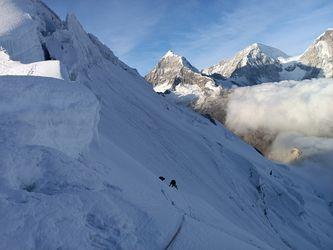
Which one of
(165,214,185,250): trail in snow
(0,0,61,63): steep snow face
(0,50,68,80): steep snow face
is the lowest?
(165,214,185,250): trail in snow

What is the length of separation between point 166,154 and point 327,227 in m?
55.9

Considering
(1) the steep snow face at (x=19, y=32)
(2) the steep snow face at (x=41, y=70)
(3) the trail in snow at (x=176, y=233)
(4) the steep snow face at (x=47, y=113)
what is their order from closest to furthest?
1. (3) the trail in snow at (x=176, y=233)
2. (4) the steep snow face at (x=47, y=113)
3. (2) the steep snow face at (x=41, y=70)
4. (1) the steep snow face at (x=19, y=32)

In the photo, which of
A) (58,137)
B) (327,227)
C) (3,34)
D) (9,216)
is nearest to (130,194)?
(58,137)

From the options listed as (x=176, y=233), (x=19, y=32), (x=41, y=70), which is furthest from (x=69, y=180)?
(x=19, y=32)

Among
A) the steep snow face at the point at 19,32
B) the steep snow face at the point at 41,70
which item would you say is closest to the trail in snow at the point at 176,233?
the steep snow face at the point at 41,70

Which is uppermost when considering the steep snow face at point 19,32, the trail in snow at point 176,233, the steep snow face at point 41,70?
the steep snow face at point 19,32

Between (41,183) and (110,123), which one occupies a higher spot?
(110,123)

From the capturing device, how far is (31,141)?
757 inches

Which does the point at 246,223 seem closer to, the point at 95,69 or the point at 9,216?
the point at 95,69

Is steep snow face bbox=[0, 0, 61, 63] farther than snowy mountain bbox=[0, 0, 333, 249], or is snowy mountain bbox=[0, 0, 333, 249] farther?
steep snow face bbox=[0, 0, 61, 63]

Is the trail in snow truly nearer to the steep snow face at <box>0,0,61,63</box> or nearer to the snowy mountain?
the snowy mountain

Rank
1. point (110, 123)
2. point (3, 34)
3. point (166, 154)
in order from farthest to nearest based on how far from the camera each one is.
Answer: point (166, 154) < point (110, 123) < point (3, 34)

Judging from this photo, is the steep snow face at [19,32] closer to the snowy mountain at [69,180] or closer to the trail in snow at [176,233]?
the snowy mountain at [69,180]

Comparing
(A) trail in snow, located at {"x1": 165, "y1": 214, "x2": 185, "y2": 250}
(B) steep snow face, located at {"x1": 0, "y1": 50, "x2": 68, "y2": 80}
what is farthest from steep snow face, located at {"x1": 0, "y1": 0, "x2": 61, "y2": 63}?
Result: (A) trail in snow, located at {"x1": 165, "y1": 214, "x2": 185, "y2": 250}
